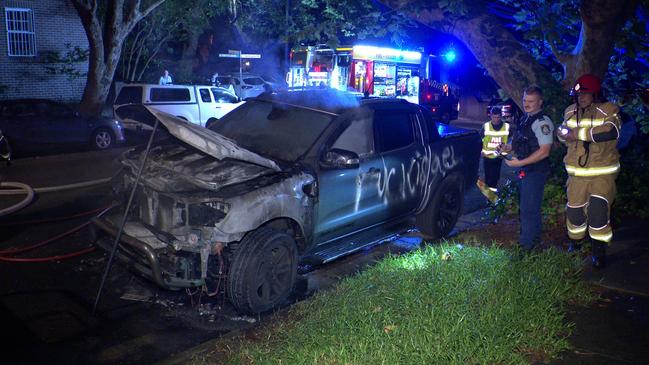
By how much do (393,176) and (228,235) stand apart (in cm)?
240

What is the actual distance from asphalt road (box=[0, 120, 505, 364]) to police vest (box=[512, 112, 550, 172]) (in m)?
1.90

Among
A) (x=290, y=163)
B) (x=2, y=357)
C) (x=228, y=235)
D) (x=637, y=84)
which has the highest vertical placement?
(x=637, y=84)

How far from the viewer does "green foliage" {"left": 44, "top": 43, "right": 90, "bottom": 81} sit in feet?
68.8

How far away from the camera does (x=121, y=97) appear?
1708 cm

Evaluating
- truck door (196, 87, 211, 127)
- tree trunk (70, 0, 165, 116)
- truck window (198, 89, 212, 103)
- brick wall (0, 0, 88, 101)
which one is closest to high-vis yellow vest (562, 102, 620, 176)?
truck door (196, 87, 211, 127)

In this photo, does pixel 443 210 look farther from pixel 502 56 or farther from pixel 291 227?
pixel 291 227

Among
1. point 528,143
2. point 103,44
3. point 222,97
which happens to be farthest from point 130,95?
point 528,143

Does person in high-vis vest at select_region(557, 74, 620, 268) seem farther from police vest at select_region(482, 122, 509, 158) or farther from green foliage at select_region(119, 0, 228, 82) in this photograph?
green foliage at select_region(119, 0, 228, 82)

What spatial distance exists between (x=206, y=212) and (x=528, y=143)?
3343 mm

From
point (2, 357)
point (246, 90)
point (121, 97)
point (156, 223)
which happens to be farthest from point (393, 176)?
point (246, 90)

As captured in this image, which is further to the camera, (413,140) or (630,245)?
(413,140)

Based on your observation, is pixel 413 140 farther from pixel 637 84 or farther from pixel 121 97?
pixel 121 97

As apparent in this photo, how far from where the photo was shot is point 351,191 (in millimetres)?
5906

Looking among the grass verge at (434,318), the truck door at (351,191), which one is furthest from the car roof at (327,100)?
the grass verge at (434,318)
